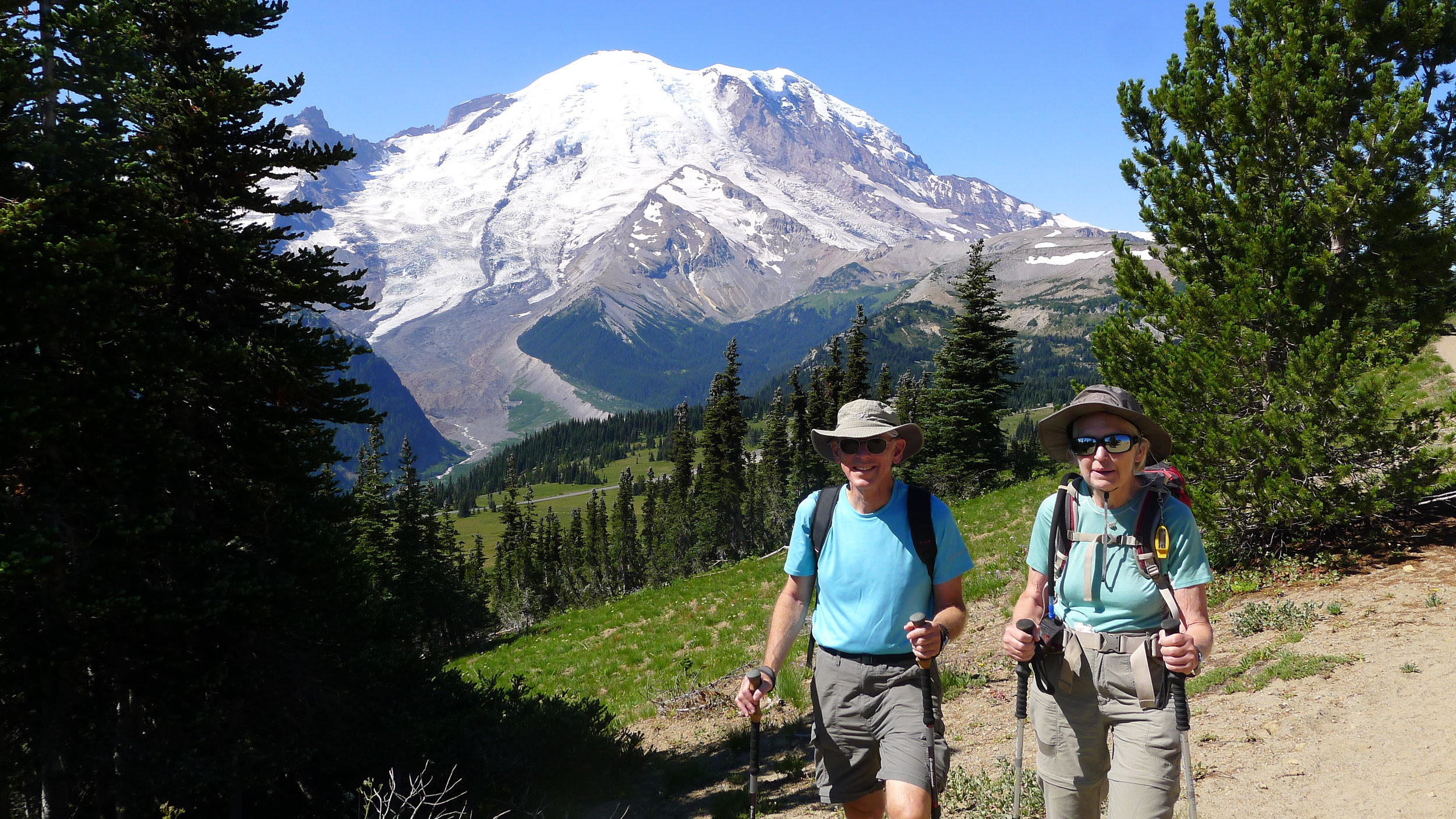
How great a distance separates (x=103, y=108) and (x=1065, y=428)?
1257 centimetres

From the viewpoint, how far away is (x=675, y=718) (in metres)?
12.7

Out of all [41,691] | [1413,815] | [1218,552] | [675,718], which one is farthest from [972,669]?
[41,691]

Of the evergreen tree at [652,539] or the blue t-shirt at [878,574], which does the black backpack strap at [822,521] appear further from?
the evergreen tree at [652,539]

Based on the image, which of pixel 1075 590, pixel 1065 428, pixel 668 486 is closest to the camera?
pixel 1075 590

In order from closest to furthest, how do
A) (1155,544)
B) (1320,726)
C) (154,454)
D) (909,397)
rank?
(1155,544) → (1320,726) → (154,454) → (909,397)

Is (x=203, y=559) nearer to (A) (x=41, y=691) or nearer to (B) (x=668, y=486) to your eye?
(A) (x=41, y=691)

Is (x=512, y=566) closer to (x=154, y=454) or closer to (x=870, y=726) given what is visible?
(x=154, y=454)

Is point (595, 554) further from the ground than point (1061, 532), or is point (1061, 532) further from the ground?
point (1061, 532)

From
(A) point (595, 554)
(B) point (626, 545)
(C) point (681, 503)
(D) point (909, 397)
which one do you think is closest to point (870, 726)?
(D) point (909, 397)

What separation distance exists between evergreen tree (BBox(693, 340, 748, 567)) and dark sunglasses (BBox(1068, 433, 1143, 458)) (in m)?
50.0

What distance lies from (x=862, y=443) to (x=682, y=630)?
1612 cm

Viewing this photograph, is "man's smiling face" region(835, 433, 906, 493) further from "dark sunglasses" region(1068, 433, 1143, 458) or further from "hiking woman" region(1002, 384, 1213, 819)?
"dark sunglasses" region(1068, 433, 1143, 458)

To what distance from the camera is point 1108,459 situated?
4301 mm

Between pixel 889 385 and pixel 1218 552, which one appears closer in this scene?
pixel 1218 552
